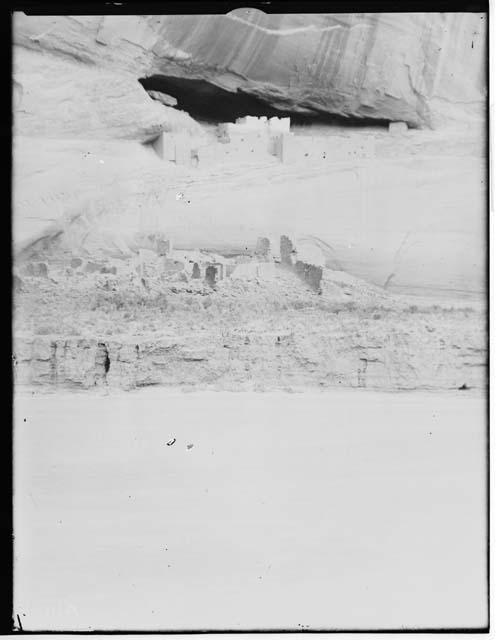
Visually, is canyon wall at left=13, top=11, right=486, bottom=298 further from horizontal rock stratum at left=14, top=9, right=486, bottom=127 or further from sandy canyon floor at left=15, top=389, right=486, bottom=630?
sandy canyon floor at left=15, top=389, right=486, bottom=630

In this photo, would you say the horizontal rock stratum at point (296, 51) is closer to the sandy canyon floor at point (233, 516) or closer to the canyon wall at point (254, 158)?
the canyon wall at point (254, 158)

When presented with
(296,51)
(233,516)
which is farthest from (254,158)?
(233,516)

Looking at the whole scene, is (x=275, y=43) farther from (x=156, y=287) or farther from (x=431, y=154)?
(x=156, y=287)

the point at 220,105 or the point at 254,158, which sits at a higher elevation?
the point at 220,105

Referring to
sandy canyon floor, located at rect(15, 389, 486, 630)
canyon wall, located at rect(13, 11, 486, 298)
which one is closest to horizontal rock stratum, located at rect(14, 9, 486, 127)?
canyon wall, located at rect(13, 11, 486, 298)

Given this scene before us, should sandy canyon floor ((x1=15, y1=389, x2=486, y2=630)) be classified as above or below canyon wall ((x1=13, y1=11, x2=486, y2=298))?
below

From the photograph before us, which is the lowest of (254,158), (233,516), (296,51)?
(233,516)

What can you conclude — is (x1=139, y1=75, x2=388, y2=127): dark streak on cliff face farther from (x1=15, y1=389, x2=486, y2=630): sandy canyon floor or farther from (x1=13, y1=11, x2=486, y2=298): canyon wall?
(x1=15, y1=389, x2=486, y2=630): sandy canyon floor

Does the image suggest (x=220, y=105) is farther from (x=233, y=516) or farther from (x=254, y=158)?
(x=233, y=516)

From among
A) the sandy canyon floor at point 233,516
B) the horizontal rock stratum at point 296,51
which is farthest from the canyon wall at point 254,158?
the sandy canyon floor at point 233,516
